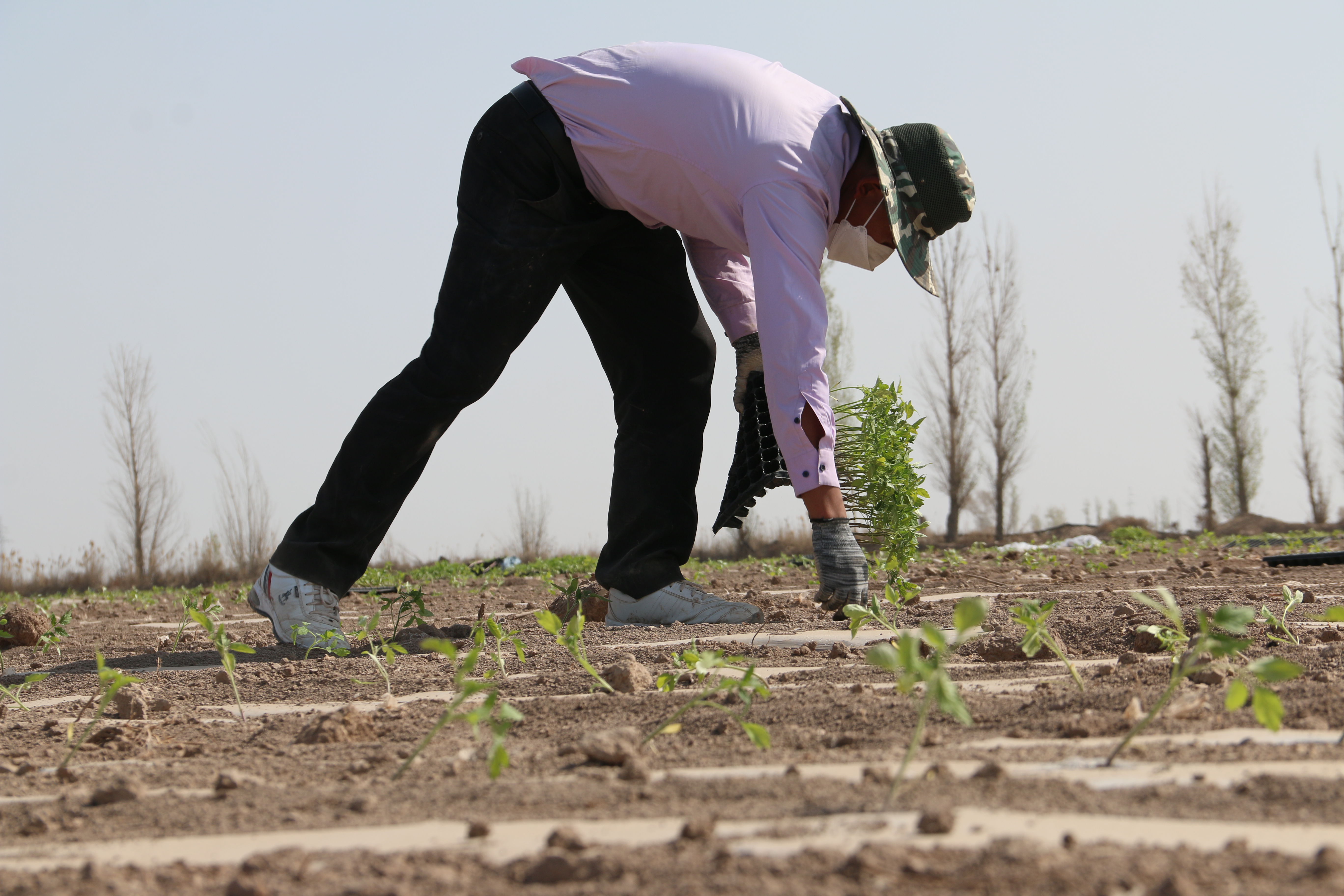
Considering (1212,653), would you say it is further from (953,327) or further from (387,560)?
(953,327)

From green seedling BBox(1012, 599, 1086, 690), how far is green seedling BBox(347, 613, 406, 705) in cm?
115

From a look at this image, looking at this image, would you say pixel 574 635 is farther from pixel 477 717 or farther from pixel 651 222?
pixel 651 222

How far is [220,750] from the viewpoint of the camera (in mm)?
1577

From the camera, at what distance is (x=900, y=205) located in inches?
106

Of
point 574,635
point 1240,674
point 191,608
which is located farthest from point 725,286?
point 1240,674

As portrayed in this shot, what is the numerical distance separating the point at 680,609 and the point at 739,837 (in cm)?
223

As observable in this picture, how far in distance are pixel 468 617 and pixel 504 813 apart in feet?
10.0

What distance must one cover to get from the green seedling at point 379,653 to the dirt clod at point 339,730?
0.23 metres

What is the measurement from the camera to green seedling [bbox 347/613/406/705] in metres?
2.02

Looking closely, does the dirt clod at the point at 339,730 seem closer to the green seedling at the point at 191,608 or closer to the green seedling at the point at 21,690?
the green seedling at the point at 191,608

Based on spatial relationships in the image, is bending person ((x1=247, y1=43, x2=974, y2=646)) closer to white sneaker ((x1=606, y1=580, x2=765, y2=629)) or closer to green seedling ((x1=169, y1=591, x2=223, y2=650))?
green seedling ((x1=169, y1=591, x2=223, y2=650))

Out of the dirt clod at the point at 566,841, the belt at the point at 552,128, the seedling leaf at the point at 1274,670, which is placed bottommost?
the dirt clod at the point at 566,841

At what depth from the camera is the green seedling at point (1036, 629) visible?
1.63m

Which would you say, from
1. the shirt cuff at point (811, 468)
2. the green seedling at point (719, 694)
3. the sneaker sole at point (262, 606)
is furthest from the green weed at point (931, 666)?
the sneaker sole at point (262, 606)
